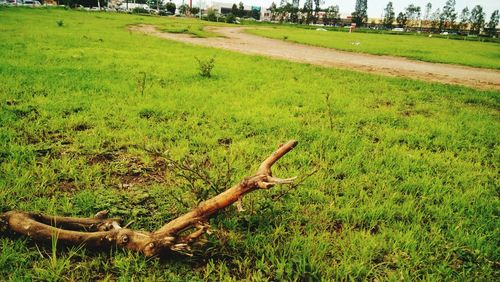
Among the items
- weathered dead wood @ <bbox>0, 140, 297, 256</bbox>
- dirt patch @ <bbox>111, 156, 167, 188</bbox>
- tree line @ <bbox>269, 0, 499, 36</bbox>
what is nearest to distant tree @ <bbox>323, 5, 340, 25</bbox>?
tree line @ <bbox>269, 0, 499, 36</bbox>

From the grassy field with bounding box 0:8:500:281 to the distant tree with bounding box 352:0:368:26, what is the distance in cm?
10896

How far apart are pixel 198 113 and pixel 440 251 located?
372cm

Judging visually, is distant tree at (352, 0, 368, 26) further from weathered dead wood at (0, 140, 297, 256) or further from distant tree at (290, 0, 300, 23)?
weathered dead wood at (0, 140, 297, 256)

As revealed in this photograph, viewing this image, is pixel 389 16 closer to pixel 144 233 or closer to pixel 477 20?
pixel 477 20

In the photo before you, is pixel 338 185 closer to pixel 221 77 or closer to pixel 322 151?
pixel 322 151

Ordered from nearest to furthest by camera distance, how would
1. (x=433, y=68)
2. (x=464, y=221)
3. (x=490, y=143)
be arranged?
(x=464, y=221) → (x=490, y=143) → (x=433, y=68)

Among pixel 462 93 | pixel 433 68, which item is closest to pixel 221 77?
pixel 462 93

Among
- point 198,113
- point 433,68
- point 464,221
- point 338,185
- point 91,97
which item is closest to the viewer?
point 464,221

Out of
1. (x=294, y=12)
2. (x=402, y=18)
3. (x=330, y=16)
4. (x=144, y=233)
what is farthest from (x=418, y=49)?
(x=402, y=18)

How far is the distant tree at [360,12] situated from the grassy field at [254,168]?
10896cm

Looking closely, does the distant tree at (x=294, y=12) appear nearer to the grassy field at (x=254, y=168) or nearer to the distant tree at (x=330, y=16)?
the distant tree at (x=330, y=16)

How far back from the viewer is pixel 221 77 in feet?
26.3

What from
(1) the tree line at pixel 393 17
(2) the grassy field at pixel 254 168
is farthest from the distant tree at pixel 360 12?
(2) the grassy field at pixel 254 168

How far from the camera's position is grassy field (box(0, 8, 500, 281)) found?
83.1 inches
